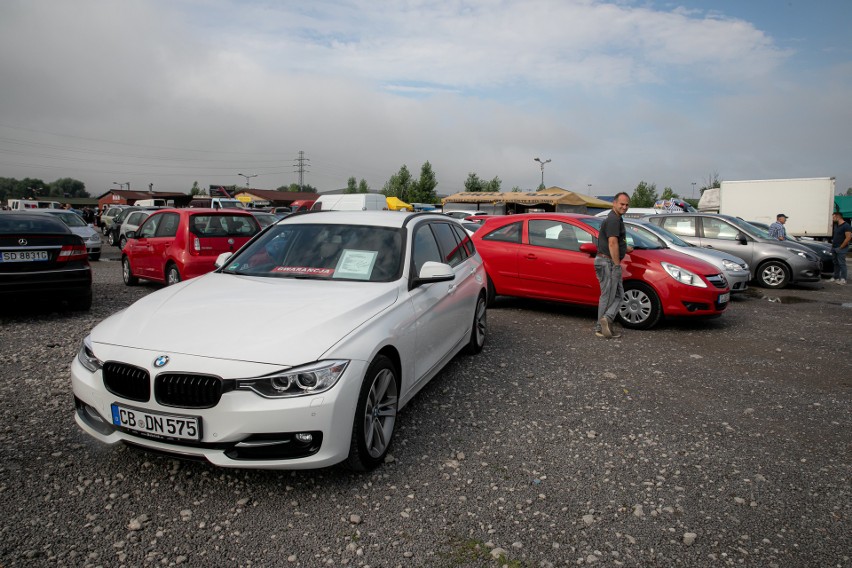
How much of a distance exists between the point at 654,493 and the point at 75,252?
24.7 ft

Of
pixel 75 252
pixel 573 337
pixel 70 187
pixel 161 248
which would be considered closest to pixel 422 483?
pixel 573 337

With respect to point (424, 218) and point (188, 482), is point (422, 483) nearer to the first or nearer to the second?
point (188, 482)

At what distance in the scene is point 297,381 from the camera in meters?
2.96

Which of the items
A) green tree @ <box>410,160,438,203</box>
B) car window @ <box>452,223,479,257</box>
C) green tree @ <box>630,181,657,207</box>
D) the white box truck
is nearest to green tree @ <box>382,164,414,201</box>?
green tree @ <box>410,160,438,203</box>

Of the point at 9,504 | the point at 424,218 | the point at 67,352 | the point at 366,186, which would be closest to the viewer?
the point at 9,504

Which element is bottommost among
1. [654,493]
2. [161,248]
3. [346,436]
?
[654,493]

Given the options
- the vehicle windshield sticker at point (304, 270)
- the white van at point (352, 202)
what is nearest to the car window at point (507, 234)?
the vehicle windshield sticker at point (304, 270)

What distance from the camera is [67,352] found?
5.92 meters

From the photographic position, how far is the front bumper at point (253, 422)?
288 centimetres

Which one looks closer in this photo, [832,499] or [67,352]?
[832,499]

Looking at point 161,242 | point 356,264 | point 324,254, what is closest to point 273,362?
point 356,264

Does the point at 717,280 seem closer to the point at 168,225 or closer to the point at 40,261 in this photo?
the point at 168,225

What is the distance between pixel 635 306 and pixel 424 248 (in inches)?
166

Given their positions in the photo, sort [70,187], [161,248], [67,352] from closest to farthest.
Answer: [67,352] → [161,248] → [70,187]
